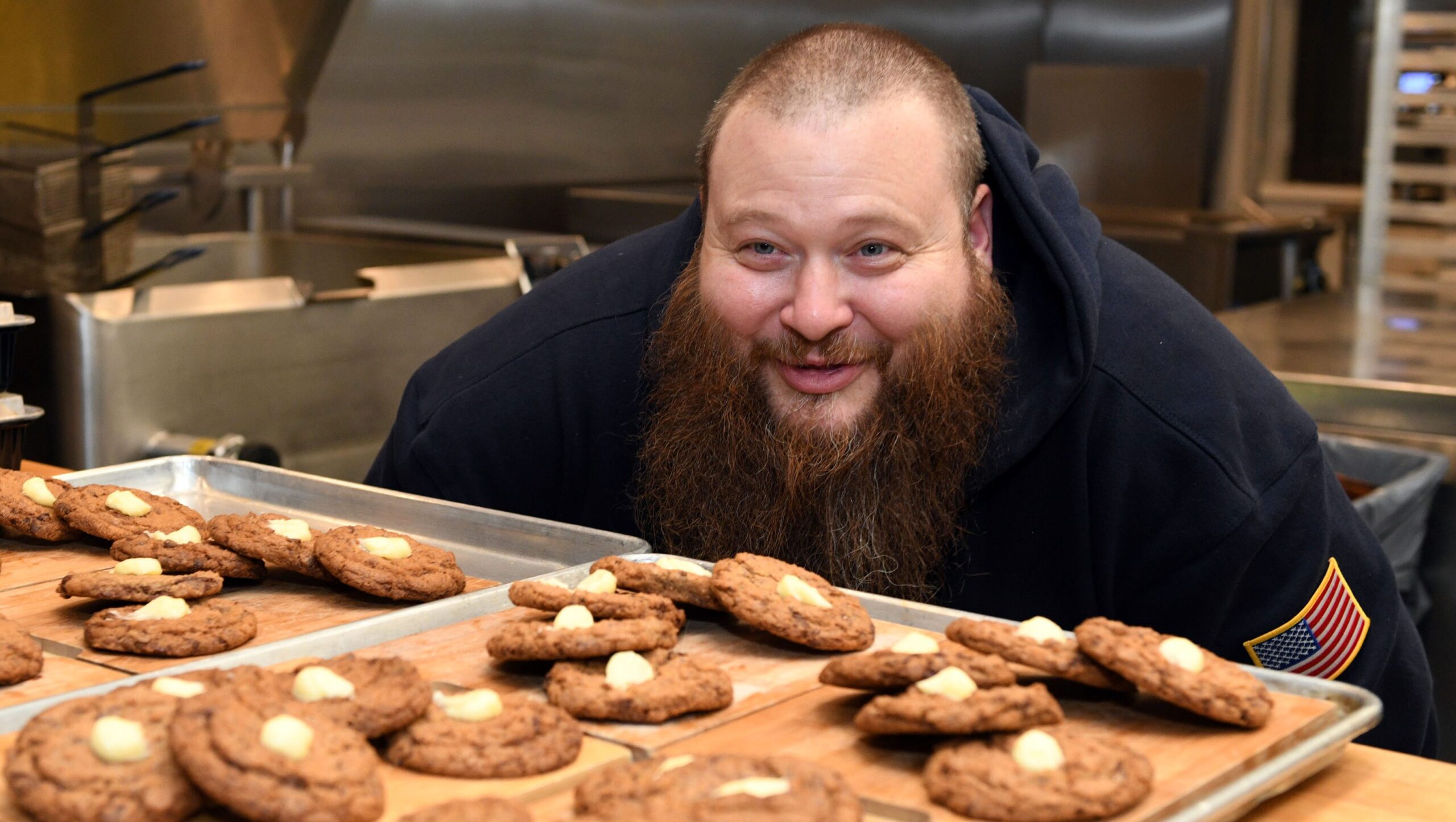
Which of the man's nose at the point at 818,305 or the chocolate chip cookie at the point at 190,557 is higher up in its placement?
the man's nose at the point at 818,305

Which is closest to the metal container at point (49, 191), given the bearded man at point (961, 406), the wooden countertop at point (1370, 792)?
the bearded man at point (961, 406)

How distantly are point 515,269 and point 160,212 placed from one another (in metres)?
0.80

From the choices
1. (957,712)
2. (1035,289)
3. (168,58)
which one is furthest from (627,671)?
(168,58)

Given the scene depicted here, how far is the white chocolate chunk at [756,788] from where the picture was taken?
0.82m

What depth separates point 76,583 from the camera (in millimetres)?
1206

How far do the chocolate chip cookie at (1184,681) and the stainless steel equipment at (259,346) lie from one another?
193 centimetres

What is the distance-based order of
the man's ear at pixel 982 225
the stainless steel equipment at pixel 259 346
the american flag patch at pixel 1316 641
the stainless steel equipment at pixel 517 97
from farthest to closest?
1. the stainless steel equipment at pixel 517 97
2. the stainless steel equipment at pixel 259 346
3. the man's ear at pixel 982 225
4. the american flag patch at pixel 1316 641

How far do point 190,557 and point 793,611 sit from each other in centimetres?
54

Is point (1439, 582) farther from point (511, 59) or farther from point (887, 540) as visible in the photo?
point (511, 59)

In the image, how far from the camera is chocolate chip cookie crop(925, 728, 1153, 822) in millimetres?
839

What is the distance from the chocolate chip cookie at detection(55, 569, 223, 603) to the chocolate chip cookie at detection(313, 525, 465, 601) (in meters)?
0.10

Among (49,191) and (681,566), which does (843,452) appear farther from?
(49,191)

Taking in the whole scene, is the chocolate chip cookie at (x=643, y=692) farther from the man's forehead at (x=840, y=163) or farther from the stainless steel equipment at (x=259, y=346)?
the stainless steel equipment at (x=259, y=346)

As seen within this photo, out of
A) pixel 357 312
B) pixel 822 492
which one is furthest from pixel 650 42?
pixel 822 492
